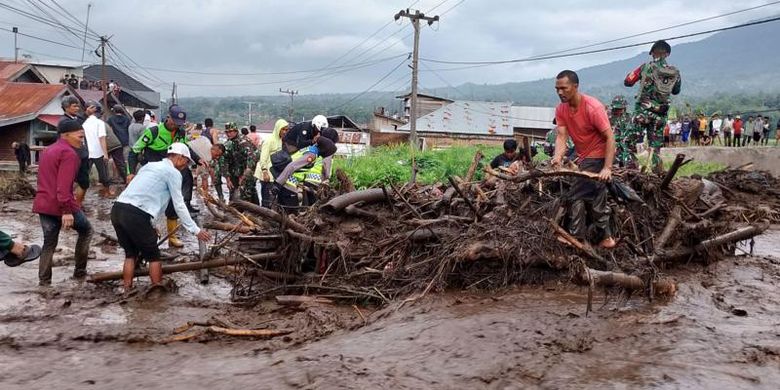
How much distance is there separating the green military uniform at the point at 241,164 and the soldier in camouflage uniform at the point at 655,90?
6.41m

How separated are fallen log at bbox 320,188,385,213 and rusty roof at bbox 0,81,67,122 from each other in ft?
90.9

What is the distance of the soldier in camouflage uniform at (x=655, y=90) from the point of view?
30.1 feet

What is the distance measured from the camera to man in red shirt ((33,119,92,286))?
6.16 meters

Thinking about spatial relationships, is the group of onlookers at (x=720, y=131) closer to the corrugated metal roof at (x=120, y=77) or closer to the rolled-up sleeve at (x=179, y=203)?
the rolled-up sleeve at (x=179, y=203)

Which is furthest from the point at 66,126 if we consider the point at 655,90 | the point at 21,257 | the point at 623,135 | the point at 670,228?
the point at 655,90

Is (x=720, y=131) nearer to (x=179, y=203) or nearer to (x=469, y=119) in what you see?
(x=469, y=119)

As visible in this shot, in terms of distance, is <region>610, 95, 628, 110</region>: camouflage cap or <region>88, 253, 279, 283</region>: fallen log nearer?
<region>88, 253, 279, 283</region>: fallen log

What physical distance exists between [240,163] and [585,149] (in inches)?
264

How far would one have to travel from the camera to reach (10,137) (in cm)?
2972

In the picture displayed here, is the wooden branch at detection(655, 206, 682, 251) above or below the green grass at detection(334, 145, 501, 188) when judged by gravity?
below

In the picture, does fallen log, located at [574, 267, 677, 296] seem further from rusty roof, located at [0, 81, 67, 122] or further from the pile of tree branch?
rusty roof, located at [0, 81, 67, 122]

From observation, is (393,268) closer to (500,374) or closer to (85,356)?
(500,374)

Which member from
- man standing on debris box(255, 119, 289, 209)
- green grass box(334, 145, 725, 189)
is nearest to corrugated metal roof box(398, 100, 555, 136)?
green grass box(334, 145, 725, 189)

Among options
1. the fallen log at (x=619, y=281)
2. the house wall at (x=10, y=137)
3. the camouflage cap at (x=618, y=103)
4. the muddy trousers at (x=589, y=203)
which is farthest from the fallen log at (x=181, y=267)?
the house wall at (x=10, y=137)
